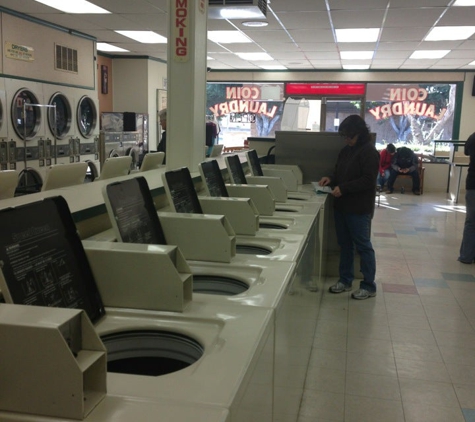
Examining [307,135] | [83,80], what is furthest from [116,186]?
[83,80]

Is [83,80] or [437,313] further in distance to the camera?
[83,80]

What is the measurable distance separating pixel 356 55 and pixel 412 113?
12.2 feet

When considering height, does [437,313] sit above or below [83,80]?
below

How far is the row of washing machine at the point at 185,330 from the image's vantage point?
1146 mm

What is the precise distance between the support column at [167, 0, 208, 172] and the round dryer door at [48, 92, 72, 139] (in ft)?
14.5

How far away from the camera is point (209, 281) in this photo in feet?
7.37

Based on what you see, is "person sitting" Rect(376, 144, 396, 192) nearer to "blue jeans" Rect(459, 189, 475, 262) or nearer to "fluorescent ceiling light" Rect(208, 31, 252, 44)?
"fluorescent ceiling light" Rect(208, 31, 252, 44)

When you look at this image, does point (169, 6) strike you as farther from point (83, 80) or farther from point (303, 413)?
point (83, 80)

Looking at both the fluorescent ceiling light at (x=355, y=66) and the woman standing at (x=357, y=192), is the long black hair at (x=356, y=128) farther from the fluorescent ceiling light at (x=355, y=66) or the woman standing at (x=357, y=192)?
the fluorescent ceiling light at (x=355, y=66)

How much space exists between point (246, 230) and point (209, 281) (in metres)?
0.77

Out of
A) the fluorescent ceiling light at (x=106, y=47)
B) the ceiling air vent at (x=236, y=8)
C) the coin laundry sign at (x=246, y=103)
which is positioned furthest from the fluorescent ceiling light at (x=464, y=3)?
the coin laundry sign at (x=246, y=103)

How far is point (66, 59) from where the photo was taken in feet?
28.3

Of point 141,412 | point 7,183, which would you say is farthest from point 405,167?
point 141,412

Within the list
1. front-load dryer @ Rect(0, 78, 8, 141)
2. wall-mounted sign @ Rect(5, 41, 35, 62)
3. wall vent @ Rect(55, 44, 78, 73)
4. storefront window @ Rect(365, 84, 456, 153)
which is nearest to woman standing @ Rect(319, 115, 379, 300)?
front-load dryer @ Rect(0, 78, 8, 141)
